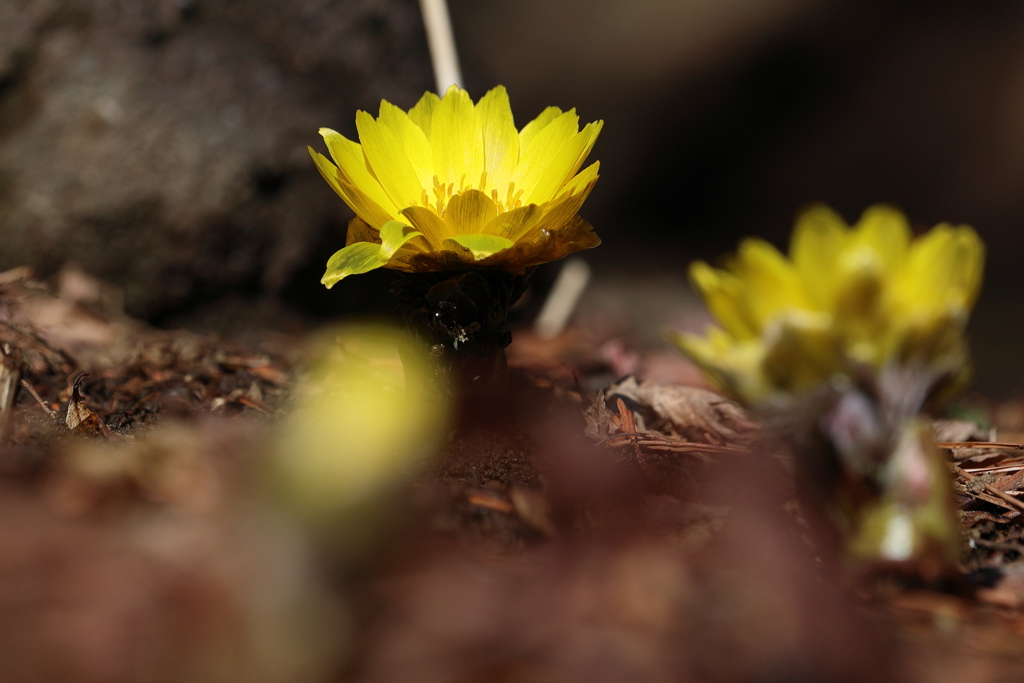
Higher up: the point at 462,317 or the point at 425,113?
the point at 425,113

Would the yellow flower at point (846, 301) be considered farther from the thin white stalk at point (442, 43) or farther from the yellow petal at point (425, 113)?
the thin white stalk at point (442, 43)

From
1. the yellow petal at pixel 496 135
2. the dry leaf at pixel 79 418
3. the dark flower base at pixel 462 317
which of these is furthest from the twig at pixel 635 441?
the dry leaf at pixel 79 418

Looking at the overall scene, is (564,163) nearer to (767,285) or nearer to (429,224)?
(429,224)

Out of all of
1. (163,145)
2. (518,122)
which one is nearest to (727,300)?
(163,145)

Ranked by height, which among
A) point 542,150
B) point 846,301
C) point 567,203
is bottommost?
point 846,301

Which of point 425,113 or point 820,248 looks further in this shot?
point 425,113

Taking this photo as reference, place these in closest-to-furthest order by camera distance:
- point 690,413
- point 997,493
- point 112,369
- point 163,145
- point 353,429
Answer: point 997,493
point 353,429
point 690,413
point 112,369
point 163,145
